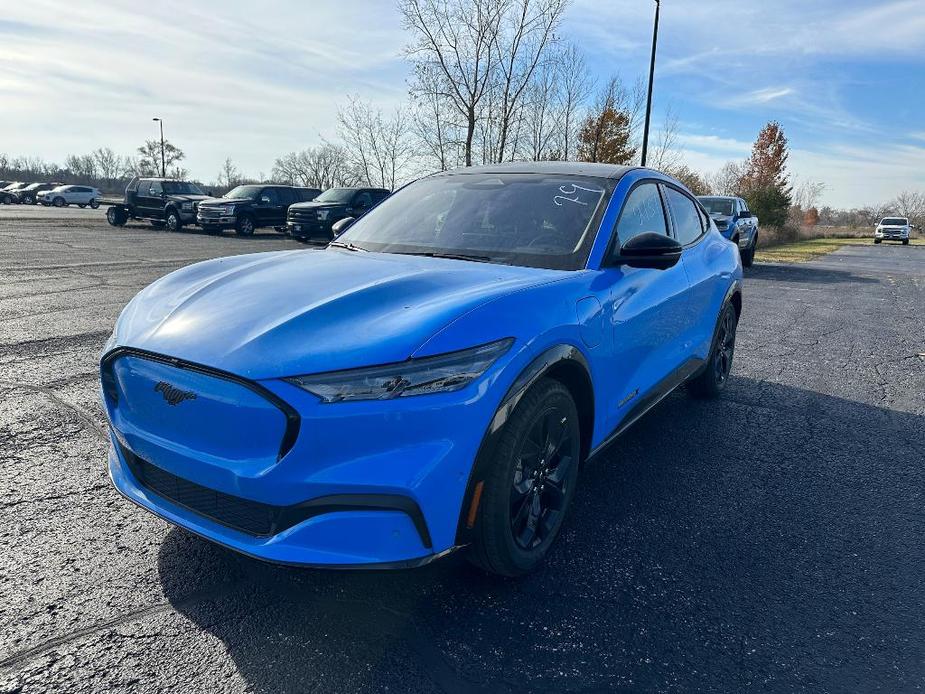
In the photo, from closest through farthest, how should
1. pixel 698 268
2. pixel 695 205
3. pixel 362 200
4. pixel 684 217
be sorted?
pixel 698 268
pixel 684 217
pixel 695 205
pixel 362 200

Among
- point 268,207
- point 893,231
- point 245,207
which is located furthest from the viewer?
point 893,231

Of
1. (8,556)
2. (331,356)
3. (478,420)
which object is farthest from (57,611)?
(478,420)

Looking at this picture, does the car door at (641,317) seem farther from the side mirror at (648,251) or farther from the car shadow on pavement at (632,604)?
the car shadow on pavement at (632,604)

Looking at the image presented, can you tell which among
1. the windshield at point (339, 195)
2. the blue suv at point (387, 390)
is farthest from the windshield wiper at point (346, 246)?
the windshield at point (339, 195)

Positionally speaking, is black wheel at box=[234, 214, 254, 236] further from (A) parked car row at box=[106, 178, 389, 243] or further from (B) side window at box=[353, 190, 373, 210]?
A: (B) side window at box=[353, 190, 373, 210]

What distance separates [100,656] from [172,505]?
0.49 m

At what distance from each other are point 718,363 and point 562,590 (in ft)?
10.5

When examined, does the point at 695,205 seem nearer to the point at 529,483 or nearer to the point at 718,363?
the point at 718,363

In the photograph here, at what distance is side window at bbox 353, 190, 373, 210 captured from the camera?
21578mm

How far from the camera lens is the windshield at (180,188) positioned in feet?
77.8

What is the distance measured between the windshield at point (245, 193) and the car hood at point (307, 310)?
70.7ft

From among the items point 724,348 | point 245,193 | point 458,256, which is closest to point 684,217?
point 724,348

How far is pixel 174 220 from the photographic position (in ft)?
75.9

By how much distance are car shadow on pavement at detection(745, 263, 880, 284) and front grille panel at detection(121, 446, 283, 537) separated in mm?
14540
